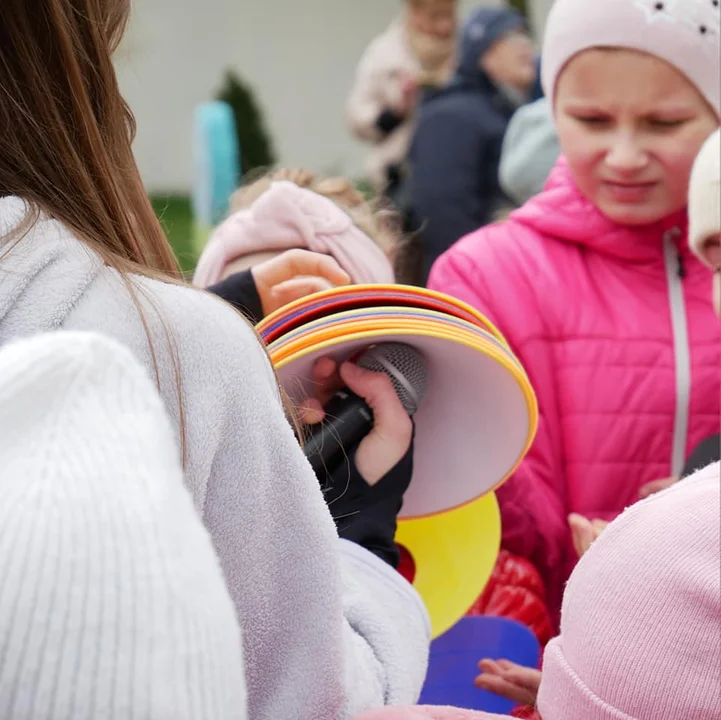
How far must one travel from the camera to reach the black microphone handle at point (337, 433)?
4.14ft

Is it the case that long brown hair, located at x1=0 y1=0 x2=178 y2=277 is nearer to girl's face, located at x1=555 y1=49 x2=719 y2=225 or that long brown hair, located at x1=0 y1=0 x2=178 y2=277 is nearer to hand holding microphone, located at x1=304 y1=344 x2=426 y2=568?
hand holding microphone, located at x1=304 y1=344 x2=426 y2=568

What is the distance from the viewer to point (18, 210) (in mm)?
859

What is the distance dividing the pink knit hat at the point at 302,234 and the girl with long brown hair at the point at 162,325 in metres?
0.72

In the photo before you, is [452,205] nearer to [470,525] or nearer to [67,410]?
[470,525]

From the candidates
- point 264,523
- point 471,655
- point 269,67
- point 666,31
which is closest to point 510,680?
point 471,655

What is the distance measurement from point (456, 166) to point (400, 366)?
3.18 metres

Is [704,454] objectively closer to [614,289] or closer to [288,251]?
[614,289]

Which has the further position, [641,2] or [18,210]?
[641,2]

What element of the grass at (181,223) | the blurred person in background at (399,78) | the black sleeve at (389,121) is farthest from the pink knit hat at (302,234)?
the grass at (181,223)

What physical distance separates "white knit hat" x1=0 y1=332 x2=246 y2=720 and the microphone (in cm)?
65

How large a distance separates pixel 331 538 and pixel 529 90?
4.26 meters

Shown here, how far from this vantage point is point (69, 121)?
0.92 metres

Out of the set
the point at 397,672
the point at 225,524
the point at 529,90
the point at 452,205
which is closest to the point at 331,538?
the point at 225,524

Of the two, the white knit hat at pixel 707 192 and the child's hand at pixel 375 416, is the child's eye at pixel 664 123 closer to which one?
the white knit hat at pixel 707 192
